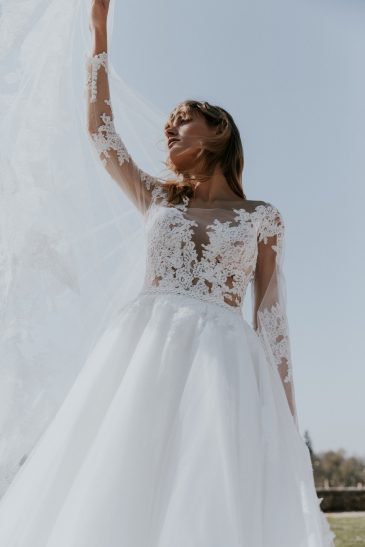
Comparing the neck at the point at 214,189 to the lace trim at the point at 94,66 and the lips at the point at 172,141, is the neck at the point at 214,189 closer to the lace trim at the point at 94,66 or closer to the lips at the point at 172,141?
the lips at the point at 172,141

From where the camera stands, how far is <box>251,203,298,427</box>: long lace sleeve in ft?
8.55

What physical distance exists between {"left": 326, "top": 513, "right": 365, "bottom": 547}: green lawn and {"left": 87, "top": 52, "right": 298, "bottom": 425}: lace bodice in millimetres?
5766

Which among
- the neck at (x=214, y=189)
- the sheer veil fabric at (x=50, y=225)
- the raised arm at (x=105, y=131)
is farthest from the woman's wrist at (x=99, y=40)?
the neck at (x=214, y=189)

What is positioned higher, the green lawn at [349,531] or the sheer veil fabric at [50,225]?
the sheer veil fabric at [50,225]

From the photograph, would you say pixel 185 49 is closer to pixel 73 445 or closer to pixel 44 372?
pixel 44 372

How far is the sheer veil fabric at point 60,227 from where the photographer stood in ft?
8.88

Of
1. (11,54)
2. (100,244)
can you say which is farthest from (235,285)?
(11,54)

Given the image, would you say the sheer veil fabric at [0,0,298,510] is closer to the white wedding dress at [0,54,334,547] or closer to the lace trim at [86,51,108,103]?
the lace trim at [86,51,108,103]

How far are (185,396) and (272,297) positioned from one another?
0.74m

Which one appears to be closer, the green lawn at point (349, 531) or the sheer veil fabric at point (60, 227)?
the sheer veil fabric at point (60, 227)

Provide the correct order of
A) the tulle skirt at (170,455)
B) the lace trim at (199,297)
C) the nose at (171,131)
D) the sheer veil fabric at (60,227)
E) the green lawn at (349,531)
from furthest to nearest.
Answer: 1. the green lawn at (349,531)
2. the nose at (171,131)
3. the sheer veil fabric at (60,227)
4. the lace trim at (199,297)
5. the tulle skirt at (170,455)

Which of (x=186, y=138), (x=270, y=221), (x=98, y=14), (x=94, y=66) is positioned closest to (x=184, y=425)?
(x=270, y=221)

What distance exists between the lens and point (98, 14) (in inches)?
110

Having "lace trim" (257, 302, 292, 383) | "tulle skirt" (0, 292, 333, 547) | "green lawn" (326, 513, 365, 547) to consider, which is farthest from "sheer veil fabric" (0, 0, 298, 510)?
"green lawn" (326, 513, 365, 547)
